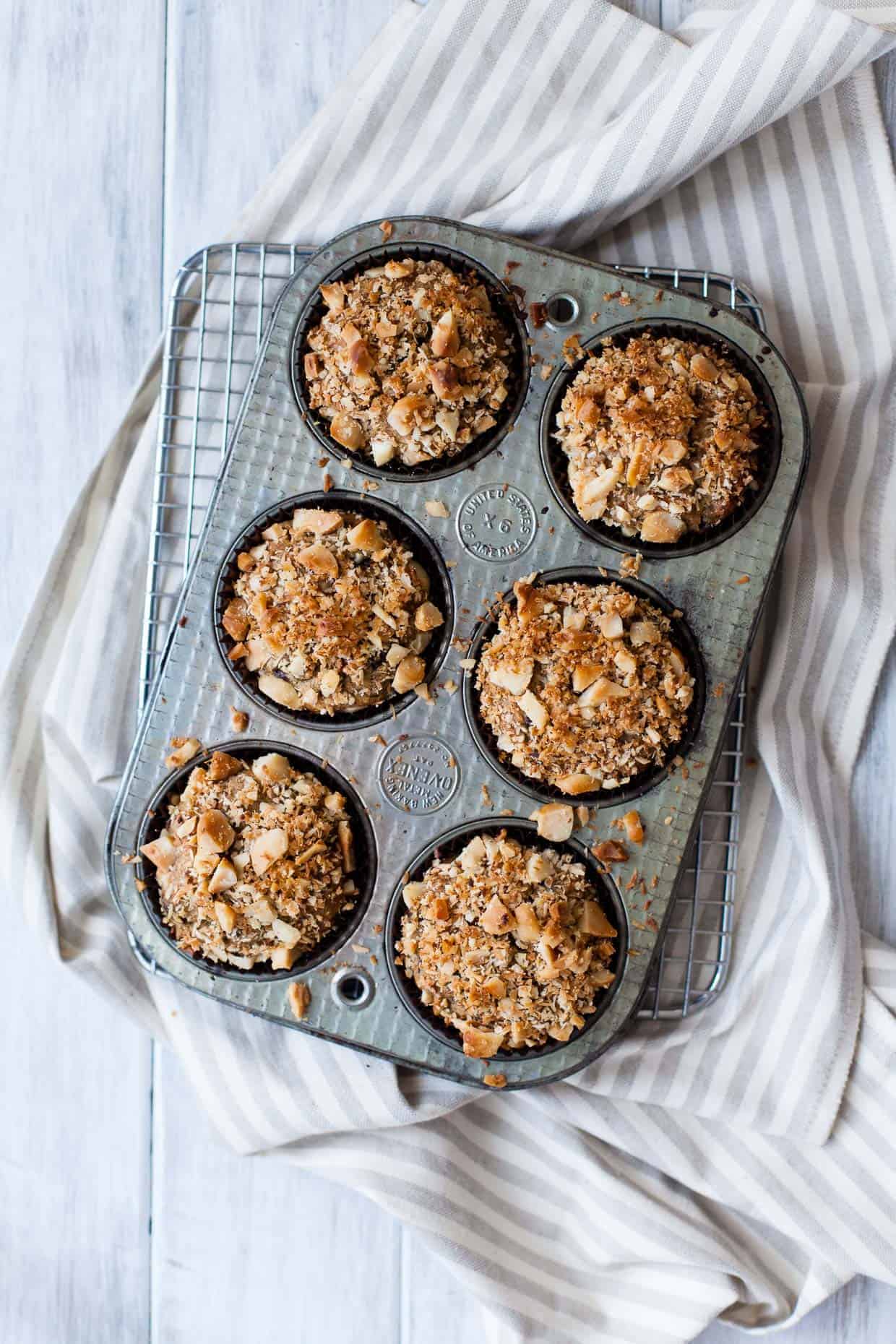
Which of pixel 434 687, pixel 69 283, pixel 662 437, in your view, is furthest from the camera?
pixel 69 283

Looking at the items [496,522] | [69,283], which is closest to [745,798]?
[496,522]

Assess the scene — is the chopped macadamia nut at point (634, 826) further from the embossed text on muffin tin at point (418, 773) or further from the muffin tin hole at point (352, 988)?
the muffin tin hole at point (352, 988)

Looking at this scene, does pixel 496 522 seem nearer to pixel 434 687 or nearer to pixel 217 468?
pixel 434 687

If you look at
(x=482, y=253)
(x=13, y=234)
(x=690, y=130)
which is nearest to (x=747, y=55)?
(x=690, y=130)

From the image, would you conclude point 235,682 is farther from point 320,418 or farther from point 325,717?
point 320,418

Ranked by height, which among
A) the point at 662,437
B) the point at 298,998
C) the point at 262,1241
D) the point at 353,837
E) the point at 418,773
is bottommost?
the point at 262,1241

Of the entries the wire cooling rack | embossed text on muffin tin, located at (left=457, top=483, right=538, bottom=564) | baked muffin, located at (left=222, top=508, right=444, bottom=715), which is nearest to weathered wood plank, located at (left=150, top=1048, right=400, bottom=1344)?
the wire cooling rack

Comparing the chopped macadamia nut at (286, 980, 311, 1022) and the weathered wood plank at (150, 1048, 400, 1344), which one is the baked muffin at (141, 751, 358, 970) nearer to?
the chopped macadamia nut at (286, 980, 311, 1022)
